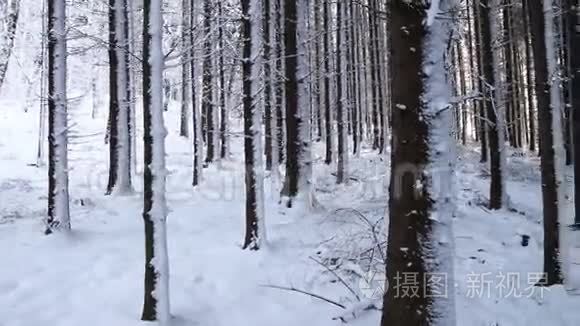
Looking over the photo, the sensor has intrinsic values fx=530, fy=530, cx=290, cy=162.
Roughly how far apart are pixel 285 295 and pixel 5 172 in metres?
17.1

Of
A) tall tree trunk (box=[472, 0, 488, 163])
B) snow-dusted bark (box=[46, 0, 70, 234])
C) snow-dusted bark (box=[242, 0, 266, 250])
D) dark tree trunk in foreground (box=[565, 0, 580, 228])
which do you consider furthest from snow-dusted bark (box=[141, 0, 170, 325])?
dark tree trunk in foreground (box=[565, 0, 580, 228])

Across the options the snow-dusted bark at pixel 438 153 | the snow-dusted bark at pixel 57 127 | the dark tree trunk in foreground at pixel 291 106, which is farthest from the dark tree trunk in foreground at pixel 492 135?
the snow-dusted bark at pixel 57 127

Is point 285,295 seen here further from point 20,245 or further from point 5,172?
point 5,172

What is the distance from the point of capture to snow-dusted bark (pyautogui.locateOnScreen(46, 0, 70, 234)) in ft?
27.2

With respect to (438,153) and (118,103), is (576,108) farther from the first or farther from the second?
(118,103)

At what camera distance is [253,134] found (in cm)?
793

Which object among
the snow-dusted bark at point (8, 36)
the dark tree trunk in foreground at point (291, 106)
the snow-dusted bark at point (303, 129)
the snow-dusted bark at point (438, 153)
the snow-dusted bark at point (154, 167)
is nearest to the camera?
the snow-dusted bark at point (438, 153)

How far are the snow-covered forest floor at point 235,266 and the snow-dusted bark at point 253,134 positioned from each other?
1.16ft

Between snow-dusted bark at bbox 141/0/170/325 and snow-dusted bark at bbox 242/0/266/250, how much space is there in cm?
240

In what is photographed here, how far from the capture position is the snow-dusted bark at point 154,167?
5504 mm

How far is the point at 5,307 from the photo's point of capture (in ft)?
18.8

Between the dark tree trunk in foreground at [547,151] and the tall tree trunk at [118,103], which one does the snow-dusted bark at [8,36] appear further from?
the dark tree trunk in foreground at [547,151]

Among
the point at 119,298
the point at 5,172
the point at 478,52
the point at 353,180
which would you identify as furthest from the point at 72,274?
the point at 478,52

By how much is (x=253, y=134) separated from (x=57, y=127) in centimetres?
324
